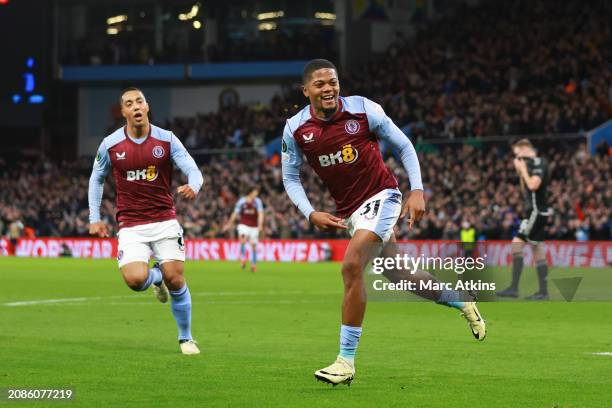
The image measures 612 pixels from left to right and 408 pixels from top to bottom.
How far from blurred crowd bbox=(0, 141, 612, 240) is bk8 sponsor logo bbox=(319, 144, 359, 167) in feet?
64.9

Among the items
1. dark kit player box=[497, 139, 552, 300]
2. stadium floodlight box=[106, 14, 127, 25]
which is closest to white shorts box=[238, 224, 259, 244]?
dark kit player box=[497, 139, 552, 300]

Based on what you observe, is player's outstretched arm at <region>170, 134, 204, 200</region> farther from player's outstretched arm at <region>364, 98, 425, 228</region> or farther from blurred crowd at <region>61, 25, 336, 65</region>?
blurred crowd at <region>61, 25, 336, 65</region>

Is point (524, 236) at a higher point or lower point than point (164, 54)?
lower

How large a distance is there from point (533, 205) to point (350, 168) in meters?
10.6

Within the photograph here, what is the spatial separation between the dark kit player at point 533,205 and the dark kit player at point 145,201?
8.44 meters

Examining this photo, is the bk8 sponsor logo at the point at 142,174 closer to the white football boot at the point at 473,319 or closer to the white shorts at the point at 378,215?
the white shorts at the point at 378,215

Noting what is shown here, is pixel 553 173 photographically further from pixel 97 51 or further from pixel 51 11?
pixel 51 11

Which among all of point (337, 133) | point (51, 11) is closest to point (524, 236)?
point (337, 133)

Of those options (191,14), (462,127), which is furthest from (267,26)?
(462,127)

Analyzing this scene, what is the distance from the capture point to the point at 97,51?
6241 centimetres

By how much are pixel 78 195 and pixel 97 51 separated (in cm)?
1201

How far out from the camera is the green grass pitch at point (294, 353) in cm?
923

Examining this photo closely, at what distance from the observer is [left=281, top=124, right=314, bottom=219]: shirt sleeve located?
10180 mm

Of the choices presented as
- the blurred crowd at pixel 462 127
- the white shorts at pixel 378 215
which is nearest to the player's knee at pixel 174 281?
the white shorts at pixel 378 215
